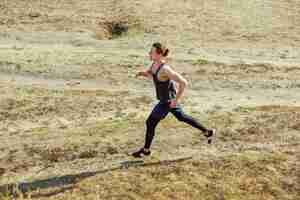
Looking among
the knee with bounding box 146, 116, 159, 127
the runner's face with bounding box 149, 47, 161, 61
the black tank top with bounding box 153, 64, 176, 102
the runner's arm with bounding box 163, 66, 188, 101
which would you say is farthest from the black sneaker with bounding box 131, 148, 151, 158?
the runner's face with bounding box 149, 47, 161, 61

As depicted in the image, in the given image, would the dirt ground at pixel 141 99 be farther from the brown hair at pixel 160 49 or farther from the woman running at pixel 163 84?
the brown hair at pixel 160 49

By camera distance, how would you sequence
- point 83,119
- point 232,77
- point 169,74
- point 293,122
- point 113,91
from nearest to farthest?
point 169,74 < point 293,122 < point 83,119 < point 113,91 < point 232,77

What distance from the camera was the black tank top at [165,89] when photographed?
38.5 feet

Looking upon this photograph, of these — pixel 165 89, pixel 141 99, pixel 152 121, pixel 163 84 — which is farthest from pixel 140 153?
pixel 141 99

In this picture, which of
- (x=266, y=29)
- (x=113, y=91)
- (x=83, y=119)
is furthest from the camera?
(x=266, y=29)

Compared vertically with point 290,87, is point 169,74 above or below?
above

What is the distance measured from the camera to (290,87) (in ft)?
85.8

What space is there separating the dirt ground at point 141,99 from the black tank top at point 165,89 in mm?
1599

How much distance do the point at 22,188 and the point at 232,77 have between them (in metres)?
17.5

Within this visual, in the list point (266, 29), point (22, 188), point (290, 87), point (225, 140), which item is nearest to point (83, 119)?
point (225, 140)

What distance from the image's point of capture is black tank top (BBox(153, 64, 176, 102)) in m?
11.7

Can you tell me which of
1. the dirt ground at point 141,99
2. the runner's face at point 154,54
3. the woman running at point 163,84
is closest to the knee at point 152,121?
the woman running at point 163,84

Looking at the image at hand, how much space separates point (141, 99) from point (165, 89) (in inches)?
456

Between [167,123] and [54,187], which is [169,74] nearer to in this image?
[54,187]
